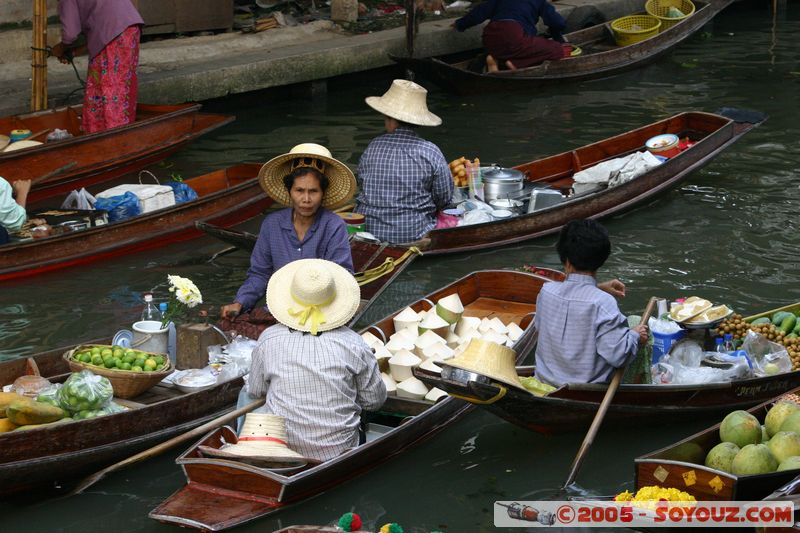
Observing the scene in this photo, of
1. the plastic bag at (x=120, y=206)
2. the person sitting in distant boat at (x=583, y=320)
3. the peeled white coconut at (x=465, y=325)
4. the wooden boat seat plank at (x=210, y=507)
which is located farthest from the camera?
the plastic bag at (x=120, y=206)

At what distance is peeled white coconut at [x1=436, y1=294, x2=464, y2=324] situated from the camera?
585cm

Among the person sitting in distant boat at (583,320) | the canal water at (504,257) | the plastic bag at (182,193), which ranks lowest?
the canal water at (504,257)

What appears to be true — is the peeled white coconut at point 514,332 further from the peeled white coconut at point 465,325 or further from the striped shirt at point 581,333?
the striped shirt at point 581,333

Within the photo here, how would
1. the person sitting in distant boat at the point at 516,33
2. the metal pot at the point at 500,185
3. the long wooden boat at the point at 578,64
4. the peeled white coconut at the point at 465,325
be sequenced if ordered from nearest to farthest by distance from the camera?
the peeled white coconut at the point at 465,325, the metal pot at the point at 500,185, the long wooden boat at the point at 578,64, the person sitting in distant boat at the point at 516,33

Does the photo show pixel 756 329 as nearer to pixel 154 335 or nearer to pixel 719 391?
pixel 719 391

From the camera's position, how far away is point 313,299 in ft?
14.4

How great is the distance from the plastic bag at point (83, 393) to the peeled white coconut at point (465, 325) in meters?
1.97

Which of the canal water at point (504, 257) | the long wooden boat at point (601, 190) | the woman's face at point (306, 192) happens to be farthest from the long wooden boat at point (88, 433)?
the long wooden boat at point (601, 190)

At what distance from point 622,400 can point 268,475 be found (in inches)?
68.8

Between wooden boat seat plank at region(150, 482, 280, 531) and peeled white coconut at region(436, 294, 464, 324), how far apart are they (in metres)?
1.78

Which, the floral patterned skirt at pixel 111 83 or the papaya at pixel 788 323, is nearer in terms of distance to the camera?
the papaya at pixel 788 323

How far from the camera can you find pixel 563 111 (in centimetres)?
1203

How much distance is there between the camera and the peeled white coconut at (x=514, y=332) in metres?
5.84

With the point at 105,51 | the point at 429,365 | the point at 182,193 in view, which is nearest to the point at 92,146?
the point at 105,51
